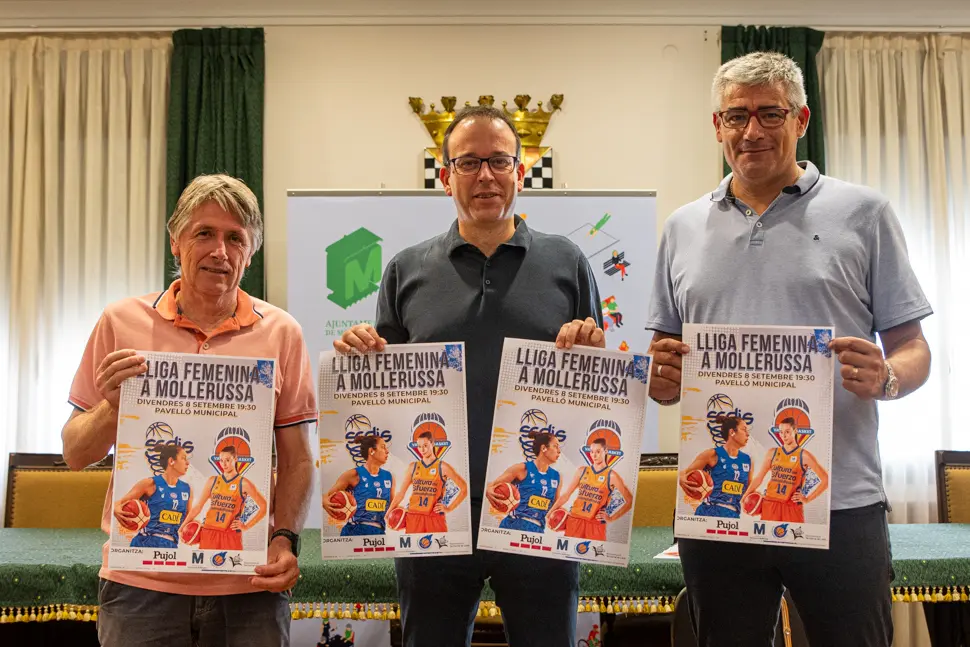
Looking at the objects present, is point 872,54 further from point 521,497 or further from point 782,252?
point 521,497

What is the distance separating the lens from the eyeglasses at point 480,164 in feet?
6.84

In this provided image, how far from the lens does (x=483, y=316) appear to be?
2.05 meters

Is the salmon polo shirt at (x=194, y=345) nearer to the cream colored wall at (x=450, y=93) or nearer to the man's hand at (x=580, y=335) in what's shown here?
the man's hand at (x=580, y=335)

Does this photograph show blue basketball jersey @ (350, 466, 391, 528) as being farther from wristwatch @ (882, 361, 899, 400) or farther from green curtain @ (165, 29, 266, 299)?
green curtain @ (165, 29, 266, 299)

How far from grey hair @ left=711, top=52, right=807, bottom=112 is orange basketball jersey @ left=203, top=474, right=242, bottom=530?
4.54ft

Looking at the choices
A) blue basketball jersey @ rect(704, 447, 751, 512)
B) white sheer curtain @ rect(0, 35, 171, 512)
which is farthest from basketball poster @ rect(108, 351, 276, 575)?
white sheer curtain @ rect(0, 35, 171, 512)

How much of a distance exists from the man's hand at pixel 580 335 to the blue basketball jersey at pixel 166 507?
0.87m

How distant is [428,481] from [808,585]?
2.80 ft

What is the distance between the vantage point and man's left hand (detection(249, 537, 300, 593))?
6.01 feet

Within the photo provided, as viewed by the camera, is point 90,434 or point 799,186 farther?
point 799,186

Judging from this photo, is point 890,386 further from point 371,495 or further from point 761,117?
point 371,495

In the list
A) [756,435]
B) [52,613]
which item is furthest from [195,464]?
[52,613]

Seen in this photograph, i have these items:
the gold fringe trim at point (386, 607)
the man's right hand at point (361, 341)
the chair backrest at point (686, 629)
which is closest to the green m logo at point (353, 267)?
the gold fringe trim at point (386, 607)

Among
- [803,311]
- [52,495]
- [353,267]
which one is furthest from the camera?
[353,267]
